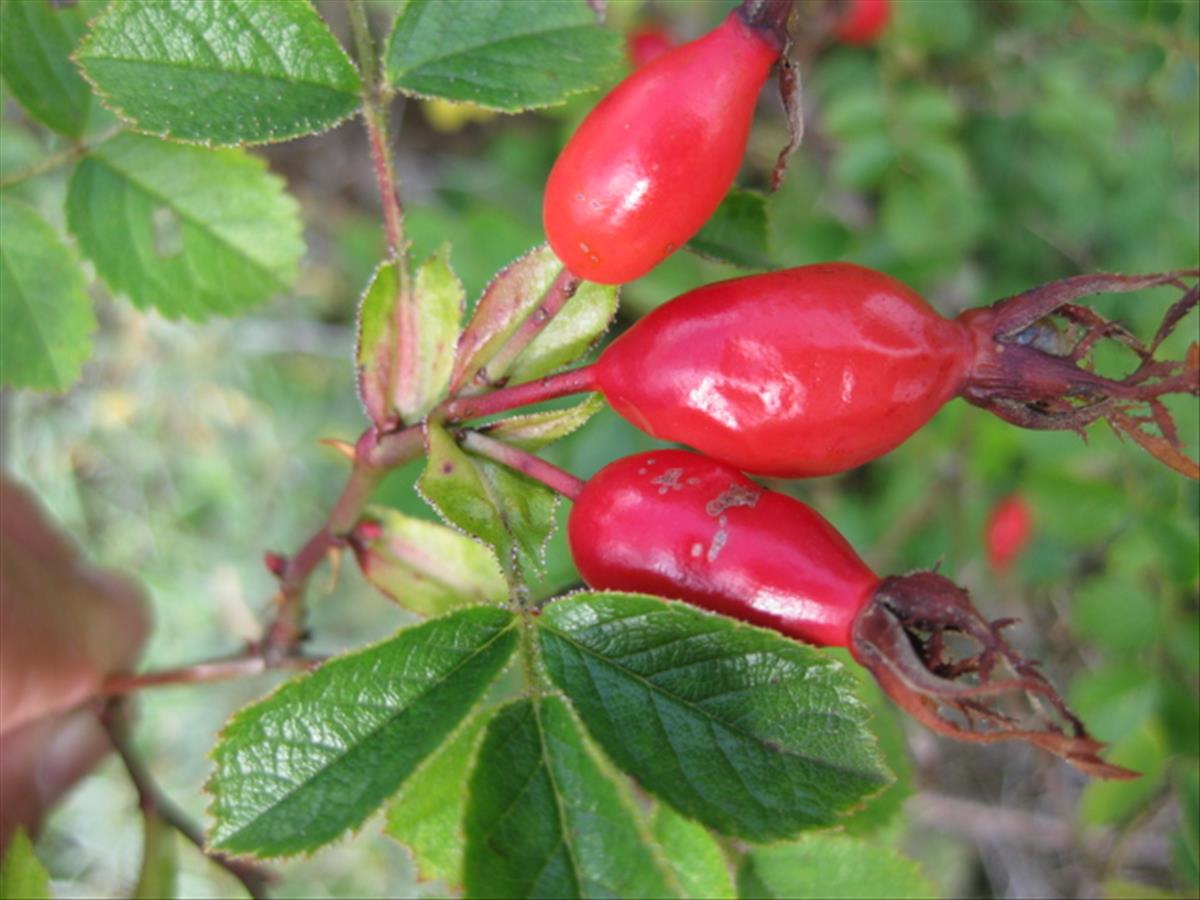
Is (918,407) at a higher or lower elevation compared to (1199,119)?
higher


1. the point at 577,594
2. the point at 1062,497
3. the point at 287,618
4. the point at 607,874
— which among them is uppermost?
the point at 577,594

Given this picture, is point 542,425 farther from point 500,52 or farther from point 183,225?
point 183,225

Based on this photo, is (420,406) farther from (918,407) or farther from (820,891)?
(820,891)

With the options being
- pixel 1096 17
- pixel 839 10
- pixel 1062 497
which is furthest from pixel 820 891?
pixel 839 10

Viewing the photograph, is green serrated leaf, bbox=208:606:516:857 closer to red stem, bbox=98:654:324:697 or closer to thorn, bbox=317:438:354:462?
thorn, bbox=317:438:354:462

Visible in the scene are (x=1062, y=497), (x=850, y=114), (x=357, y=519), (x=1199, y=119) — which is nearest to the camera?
(x=357, y=519)

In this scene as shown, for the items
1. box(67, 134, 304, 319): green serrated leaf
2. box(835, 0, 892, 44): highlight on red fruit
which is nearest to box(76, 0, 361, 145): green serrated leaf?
box(67, 134, 304, 319): green serrated leaf

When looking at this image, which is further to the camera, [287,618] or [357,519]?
[287,618]
